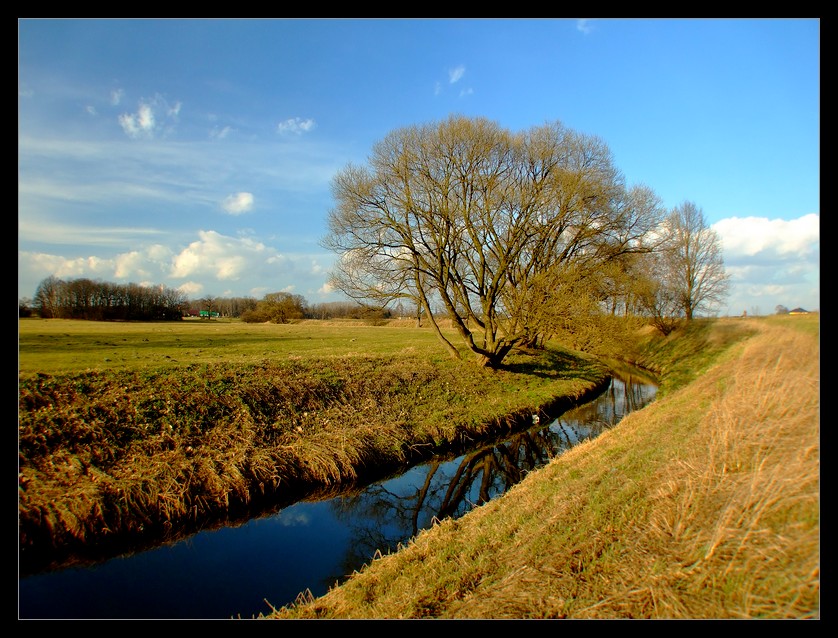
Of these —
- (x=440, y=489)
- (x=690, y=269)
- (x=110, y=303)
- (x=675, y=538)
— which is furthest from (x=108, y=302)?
(x=690, y=269)

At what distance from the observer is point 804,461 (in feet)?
11.4

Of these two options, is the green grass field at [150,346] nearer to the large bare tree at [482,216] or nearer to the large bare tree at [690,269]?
the large bare tree at [482,216]

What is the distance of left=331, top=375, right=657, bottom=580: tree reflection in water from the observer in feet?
24.6

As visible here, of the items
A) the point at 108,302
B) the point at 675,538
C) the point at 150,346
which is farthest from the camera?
the point at 150,346

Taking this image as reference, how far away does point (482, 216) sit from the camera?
55.6ft

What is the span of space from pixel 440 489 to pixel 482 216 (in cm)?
1128

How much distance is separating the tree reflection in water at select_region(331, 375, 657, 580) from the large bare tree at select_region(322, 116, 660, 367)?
14.6 feet

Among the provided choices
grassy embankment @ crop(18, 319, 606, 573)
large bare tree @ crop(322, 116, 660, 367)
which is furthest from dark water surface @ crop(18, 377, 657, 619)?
large bare tree @ crop(322, 116, 660, 367)

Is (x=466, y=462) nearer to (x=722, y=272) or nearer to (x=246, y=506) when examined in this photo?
(x=246, y=506)

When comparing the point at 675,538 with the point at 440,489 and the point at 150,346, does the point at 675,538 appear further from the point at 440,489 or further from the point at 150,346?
the point at 150,346

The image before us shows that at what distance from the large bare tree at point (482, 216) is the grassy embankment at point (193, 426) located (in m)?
3.55

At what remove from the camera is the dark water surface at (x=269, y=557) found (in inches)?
215

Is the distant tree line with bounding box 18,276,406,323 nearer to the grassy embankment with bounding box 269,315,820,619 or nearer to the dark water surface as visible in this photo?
the dark water surface
